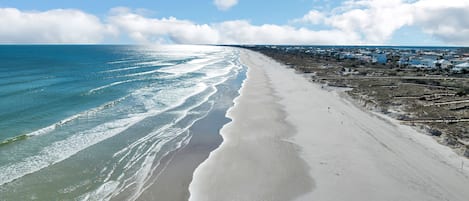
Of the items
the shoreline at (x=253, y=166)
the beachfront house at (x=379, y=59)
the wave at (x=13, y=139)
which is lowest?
the beachfront house at (x=379, y=59)

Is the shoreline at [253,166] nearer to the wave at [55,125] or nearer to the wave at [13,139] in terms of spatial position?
the wave at [55,125]

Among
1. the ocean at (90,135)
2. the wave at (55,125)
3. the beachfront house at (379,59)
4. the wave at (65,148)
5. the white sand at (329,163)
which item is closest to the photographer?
the white sand at (329,163)

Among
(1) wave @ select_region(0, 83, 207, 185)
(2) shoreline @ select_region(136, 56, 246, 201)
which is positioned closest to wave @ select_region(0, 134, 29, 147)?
(1) wave @ select_region(0, 83, 207, 185)

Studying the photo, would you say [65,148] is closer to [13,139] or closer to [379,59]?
[13,139]

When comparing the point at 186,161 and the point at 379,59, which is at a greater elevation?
the point at 186,161

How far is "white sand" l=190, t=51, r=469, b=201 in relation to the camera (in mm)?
13148

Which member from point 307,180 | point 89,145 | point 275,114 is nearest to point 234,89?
point 275,114

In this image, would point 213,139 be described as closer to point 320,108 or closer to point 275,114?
point 275,114

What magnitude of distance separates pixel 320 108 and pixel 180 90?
61.8ft

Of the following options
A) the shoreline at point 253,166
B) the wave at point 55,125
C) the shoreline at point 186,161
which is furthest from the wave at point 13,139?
the shoreline at point 253,166

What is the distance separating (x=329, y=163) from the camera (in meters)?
16.1

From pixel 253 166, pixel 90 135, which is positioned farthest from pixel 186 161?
pixel 90 135

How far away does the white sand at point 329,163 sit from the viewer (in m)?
13.1

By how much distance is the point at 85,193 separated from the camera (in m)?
13.3
